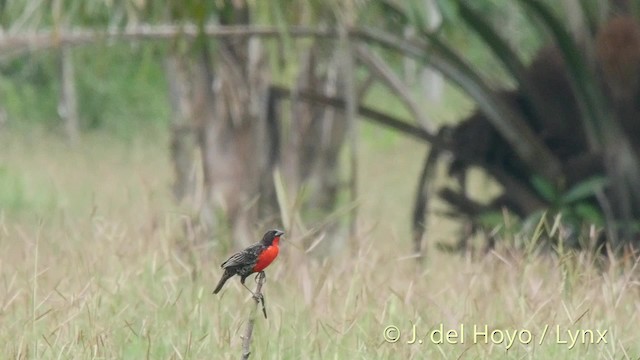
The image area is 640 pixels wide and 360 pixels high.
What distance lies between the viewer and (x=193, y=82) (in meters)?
7.99

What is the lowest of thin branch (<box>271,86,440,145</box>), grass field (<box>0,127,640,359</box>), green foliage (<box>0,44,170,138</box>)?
green foliage (<box>0,44,170,138</box>)

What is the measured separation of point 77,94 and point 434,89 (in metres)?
7.31

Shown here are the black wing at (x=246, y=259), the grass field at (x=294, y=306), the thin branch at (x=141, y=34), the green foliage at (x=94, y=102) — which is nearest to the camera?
Result: the black wing at (x=246, y=259)

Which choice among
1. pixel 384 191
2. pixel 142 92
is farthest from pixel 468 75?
pixel 142 92

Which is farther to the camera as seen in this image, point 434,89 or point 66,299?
point 434,89

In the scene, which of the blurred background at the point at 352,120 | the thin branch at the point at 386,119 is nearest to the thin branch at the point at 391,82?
the blurred background at the point at 352,120

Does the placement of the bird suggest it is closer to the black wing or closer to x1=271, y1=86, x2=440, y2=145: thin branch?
the black wing

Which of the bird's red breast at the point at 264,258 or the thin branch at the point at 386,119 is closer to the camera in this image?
the bird's red breast at the point at 264,258

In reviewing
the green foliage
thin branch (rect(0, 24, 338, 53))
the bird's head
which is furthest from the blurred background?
the green foliage

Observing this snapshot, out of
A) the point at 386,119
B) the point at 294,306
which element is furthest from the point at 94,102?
the point at 294,306

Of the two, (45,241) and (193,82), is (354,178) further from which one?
(45,241)

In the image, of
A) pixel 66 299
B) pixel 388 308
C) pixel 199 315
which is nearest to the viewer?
pixel 66 299

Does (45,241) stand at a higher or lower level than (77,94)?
higher

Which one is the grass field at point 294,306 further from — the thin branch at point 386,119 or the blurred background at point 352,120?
the thin branch at point 386,119
